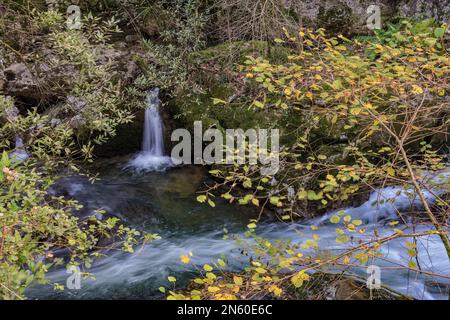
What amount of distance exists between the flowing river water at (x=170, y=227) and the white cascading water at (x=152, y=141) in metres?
0.02

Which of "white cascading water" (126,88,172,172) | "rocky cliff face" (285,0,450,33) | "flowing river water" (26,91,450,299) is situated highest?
"rocky cliff face" (285,0,450,33)

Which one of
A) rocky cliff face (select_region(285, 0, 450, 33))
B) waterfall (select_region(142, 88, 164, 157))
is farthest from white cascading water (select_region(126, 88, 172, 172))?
rocky cliff face (select_region(285, 0, 450, 33))

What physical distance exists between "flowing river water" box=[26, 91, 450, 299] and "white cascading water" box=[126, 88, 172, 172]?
0.07 feet

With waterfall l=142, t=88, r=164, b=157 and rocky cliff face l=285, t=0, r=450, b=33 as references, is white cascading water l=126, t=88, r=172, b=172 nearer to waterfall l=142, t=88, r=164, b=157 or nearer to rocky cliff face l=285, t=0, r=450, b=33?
waterfall l=142, t=88, r=164, b=157

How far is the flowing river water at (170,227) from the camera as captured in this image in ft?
14.7

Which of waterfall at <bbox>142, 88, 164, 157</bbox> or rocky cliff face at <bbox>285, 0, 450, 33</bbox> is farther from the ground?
rocky cliff face at <bbox>285, 0, 450, 33</bbox>

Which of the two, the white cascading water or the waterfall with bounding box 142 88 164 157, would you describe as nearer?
the white cascading water

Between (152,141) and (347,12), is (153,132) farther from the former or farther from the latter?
(347,12)

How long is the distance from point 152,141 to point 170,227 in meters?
2.80

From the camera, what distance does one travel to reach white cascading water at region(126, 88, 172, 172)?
8023 mm

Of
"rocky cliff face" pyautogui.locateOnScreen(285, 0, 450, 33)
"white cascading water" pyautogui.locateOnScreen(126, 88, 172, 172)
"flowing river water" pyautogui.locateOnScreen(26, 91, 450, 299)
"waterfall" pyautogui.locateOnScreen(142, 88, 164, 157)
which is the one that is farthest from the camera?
"rocky cliff face" pyautogui.locateOnScreen(285, 0, 450, 33)
